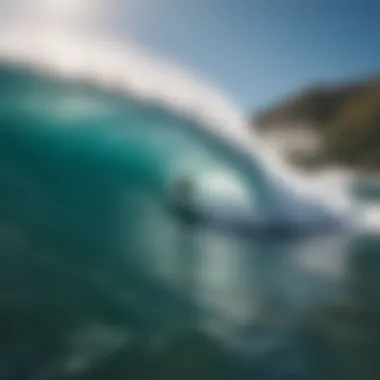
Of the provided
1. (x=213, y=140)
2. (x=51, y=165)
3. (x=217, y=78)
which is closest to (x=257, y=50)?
(x=217, y=78)

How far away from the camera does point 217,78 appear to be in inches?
53.7

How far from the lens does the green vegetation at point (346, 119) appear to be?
4.57ft

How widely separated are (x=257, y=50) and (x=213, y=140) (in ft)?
0.72

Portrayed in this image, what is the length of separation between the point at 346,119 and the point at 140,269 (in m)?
0.54

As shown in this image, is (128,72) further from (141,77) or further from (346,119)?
(346,119)

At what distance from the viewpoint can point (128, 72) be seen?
1.34 metres

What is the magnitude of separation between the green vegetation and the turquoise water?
0.18m

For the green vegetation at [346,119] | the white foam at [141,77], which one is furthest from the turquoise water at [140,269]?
the green vegetation at [346,119]

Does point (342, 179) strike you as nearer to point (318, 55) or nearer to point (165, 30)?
point (318, 55)

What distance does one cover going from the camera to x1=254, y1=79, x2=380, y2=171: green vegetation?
1393 mm

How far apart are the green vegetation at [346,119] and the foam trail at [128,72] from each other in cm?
9

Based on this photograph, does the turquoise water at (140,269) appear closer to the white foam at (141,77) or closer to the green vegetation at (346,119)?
the white foam at (141,77)

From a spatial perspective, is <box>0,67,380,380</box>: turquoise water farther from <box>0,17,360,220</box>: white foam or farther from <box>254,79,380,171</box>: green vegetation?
<box>254,79,380,171</box>: green vegetation

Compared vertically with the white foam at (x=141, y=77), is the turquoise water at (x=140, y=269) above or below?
below
